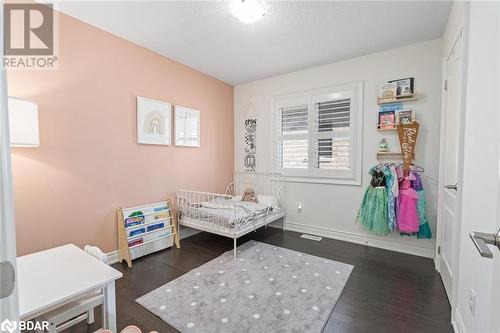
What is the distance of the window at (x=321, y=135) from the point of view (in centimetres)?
316

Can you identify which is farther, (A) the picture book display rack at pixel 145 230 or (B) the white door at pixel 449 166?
(A) the picture book display rack at pixel 145 230

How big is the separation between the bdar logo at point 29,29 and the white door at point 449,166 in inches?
136

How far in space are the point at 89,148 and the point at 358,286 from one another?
2968mm

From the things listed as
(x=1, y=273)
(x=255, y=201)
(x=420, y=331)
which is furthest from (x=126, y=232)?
(x=420, y=331)

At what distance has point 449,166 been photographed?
213 centimetres

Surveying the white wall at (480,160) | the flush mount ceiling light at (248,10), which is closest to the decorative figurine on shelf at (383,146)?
the white wall at (480,160)

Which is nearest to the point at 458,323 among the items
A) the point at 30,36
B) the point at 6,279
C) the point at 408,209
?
the point at 408,209

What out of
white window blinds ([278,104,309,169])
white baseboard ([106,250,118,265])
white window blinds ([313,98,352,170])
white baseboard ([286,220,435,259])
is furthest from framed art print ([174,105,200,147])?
white baseboard ([286,220,435,259])

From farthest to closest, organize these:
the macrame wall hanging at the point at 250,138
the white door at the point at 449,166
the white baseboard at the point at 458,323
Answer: the macrame wall hanging at the point at 250,138
the white door at the point at 449,166
the white baseboard at the point at 458,323

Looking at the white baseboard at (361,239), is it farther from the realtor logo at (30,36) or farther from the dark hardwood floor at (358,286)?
the realtor logo at (30,36)

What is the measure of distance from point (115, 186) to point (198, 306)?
162cm

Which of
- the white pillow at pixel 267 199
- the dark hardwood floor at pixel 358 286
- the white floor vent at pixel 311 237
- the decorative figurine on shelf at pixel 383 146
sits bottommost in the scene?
the dark hardwood floor at pixel 358 286

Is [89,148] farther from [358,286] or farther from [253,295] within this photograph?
[358,286]

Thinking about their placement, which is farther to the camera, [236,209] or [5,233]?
[236,209]
